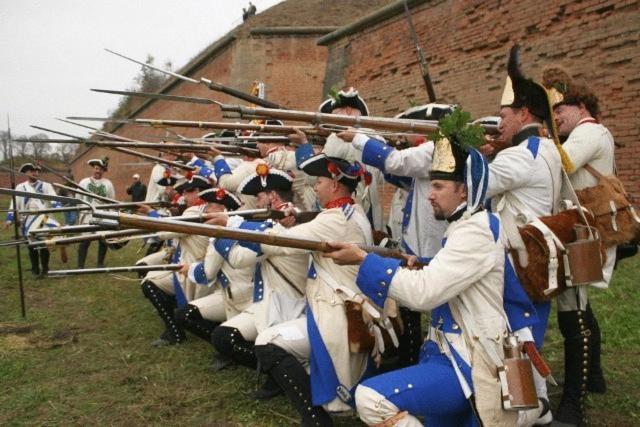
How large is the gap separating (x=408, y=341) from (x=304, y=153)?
179 cm

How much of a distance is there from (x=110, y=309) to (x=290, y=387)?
486cm

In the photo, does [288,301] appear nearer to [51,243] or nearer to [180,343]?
[51,243]

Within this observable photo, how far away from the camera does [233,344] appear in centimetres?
407

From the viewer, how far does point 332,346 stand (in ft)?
10.9

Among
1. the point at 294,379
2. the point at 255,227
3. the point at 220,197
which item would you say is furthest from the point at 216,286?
the point at 294,379

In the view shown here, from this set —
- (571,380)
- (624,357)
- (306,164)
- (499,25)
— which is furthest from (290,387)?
(499,25)

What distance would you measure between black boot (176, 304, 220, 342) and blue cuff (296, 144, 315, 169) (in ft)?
6.30

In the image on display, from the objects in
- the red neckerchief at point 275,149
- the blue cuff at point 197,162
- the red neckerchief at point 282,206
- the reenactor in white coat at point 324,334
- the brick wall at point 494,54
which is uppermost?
the brick wall at point 494,54

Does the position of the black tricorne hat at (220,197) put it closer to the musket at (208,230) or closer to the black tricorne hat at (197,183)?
the black tricorne hat at (197,183)

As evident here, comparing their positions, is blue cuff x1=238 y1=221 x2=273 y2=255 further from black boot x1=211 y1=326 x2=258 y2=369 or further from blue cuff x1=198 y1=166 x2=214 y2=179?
blue cuff x1=198 y1=166 x2=214 y2=179

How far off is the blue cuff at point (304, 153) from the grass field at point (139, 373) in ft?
6.22

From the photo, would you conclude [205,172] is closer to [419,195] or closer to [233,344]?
[233,344]

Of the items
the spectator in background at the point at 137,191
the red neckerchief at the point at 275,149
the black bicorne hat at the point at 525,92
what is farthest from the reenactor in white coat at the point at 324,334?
the spectator in background at the point at 137,191

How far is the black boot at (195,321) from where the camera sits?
16.4 feet
